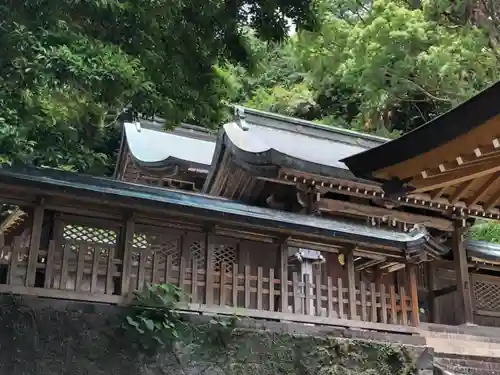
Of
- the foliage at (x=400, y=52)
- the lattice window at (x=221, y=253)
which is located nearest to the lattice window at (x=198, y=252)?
the lattice window at (x=221, y=253)

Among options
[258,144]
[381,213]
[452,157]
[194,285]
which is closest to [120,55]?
[452,157]

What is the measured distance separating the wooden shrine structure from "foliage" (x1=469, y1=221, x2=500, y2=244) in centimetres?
894

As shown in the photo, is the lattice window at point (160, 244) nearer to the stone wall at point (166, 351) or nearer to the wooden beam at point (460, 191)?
the stone wall at point (166, 351)

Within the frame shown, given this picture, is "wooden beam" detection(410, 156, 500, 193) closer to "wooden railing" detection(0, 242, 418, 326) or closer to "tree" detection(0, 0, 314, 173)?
"tree" detection(0, 0, 314, 173)

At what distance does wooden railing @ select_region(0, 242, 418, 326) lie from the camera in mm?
7418

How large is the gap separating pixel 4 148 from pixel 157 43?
219 cm

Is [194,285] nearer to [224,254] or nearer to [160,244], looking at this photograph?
[160,244]

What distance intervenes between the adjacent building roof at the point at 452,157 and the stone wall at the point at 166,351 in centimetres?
387

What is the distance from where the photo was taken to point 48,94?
691 cm

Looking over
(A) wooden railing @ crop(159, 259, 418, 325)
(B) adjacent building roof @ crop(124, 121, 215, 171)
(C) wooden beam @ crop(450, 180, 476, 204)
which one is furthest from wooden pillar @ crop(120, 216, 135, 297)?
(B) adjacent building roof @ crop(124, 121, 215, 171)

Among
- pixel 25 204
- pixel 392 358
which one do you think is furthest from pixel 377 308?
pixel 25 204

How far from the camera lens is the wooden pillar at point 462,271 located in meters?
12.2

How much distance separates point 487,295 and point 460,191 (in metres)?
8.78

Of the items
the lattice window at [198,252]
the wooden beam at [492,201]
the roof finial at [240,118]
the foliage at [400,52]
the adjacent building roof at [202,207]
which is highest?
the foliage at [400,52]
